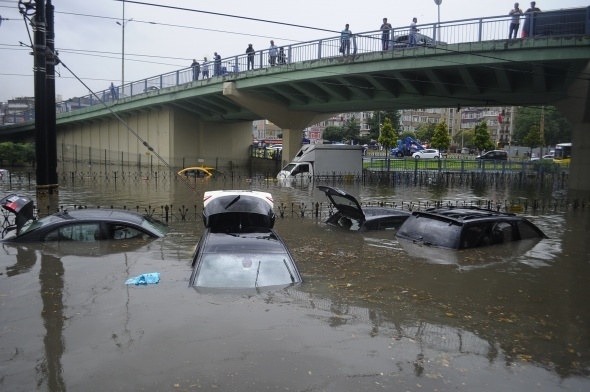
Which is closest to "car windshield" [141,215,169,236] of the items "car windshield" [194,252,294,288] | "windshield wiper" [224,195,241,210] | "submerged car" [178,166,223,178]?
"windshield wiper" [224,195,241,210]

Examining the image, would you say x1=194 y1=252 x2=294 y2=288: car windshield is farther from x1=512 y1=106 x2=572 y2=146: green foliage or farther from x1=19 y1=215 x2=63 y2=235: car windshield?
x1=512 y1=106 x2=572 y2=146: green foliage

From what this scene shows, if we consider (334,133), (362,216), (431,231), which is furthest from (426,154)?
(431,231)

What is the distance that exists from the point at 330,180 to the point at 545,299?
23.9m

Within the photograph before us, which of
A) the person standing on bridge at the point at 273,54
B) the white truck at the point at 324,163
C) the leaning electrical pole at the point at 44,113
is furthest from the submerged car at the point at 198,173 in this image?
the leaning electrical pole at the point at 44,113

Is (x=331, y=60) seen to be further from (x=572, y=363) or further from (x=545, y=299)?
(x=572, y=363)

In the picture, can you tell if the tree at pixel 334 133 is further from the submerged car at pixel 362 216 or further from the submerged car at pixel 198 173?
the submerged car at pixel 362 216

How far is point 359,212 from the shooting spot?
12664 millimetres

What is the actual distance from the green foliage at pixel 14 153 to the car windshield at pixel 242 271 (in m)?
40.7

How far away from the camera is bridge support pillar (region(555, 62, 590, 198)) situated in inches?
920

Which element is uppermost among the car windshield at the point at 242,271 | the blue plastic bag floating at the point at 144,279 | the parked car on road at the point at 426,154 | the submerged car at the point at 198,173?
the parked car on road at the point at 426,154

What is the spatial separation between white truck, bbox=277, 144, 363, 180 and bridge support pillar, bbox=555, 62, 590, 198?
40.0 ft

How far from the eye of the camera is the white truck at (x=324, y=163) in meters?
30.9

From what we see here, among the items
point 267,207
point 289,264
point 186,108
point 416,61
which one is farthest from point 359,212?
point 186,108

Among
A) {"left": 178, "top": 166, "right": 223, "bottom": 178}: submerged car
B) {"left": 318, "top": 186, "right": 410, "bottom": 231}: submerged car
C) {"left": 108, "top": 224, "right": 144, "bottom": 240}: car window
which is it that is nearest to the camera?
{"left": 108, "top": 224, "right": 144, "bottom": 240}: car window
